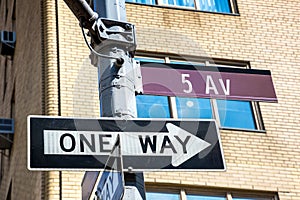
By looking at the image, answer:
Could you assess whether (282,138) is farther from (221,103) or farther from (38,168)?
(38,168)

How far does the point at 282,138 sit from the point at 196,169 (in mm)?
7883

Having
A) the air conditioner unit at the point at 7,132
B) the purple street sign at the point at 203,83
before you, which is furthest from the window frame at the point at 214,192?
the purple street sign at the point at 203,83

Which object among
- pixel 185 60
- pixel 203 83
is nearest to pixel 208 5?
pixel 185 60

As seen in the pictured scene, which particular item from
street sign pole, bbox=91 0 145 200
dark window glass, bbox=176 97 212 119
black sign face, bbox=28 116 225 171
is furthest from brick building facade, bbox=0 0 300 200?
black sign face, bbox=28 116 225 171

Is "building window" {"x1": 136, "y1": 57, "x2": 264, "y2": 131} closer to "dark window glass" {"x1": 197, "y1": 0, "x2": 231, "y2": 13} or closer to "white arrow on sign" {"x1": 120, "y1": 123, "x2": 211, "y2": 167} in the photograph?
"dark window glass" {"x1": 197, "y1": 0, "x2": 231, "y2": 13}

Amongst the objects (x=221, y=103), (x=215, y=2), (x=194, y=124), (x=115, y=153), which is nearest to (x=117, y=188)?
(x=115, y=153)

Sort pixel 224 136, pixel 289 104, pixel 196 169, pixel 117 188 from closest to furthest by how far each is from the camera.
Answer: pixel 117 188
pixel 196 169
pixel 224 136
pixel 289 104

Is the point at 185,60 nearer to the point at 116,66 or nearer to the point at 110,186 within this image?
the point at 116,66

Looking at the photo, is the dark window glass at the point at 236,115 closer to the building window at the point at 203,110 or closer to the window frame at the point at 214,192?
the building window at the point at 203,110

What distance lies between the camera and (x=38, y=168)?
3359 mm

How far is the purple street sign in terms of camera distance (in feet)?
14.8

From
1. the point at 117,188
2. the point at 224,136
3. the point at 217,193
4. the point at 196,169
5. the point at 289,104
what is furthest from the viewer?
the point at 289,104

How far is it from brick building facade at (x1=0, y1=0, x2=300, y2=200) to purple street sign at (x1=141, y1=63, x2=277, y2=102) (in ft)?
16.5

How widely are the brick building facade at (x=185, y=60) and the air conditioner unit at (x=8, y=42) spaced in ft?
3.52
